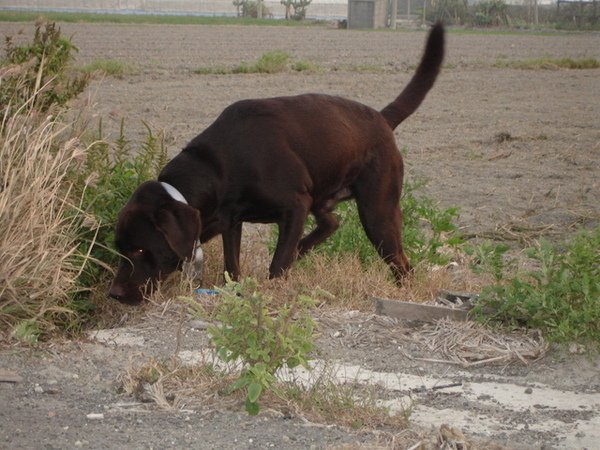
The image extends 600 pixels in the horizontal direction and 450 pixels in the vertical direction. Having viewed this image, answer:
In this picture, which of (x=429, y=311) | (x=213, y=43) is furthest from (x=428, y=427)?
(x=213, y=43)

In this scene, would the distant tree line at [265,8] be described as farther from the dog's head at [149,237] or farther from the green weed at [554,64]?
the dog's head at [149,237]

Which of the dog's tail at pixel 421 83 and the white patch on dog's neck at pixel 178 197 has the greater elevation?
the dog's tail at pixel 421 83

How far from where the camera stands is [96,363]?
5336 mm

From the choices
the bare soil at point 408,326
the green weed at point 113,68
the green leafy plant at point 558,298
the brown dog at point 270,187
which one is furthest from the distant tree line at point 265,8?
the green leafy plant at point 558,298

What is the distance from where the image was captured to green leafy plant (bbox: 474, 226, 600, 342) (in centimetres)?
537

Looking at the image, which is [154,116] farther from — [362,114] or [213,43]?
[213,43]

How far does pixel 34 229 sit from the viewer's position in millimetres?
5938

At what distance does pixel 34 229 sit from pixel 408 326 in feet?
6.75

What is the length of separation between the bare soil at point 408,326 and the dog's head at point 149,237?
24cm

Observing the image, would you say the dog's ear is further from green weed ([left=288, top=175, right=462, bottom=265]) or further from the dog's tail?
the dog's tail

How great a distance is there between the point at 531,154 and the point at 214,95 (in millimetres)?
Result: 6946

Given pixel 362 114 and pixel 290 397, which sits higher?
→ pixel 362 114

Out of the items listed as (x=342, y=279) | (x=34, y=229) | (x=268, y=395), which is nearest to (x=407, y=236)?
(x=342, y=279)

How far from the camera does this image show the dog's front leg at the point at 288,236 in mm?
6746
